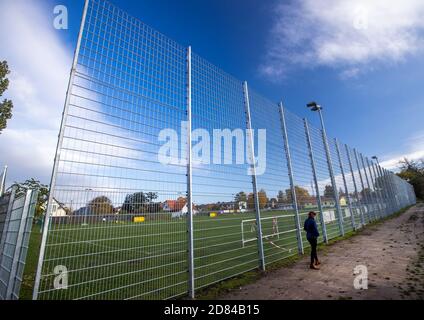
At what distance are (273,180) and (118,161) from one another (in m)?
5.04

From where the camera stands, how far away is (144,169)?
4.20 m

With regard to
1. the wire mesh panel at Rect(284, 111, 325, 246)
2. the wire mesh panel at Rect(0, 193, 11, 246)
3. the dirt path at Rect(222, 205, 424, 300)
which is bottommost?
the dirt path at Rect(222, 205, 424, 300)

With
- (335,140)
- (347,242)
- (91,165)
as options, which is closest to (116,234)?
(91,165)

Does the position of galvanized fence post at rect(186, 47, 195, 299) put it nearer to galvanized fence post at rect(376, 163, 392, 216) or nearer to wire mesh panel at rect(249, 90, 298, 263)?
wire mesh panel at rect(249, 90, 298, 263)

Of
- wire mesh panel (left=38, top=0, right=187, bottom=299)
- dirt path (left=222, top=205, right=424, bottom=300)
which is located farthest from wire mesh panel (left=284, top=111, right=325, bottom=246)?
wire mesh panel (left=38, top=0, right=187, bottom=299)

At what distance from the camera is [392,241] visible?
10133mm

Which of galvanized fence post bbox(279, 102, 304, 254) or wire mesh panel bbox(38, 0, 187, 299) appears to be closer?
wire mesh panel bbox(38, 0, 187, 299)

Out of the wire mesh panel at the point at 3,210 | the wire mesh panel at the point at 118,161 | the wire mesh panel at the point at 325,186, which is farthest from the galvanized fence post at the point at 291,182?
the wire mesh panel at the point at 3,210

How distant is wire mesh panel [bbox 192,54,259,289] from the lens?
513 centimetres

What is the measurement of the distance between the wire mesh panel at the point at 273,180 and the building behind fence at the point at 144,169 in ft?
0.22

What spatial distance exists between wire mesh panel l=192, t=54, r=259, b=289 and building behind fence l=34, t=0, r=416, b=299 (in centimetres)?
3

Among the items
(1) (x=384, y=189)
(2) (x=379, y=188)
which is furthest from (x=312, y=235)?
(1) (x=384, y=189)

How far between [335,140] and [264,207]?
961 cm

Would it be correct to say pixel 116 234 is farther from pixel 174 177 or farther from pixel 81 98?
pixel 81 98
